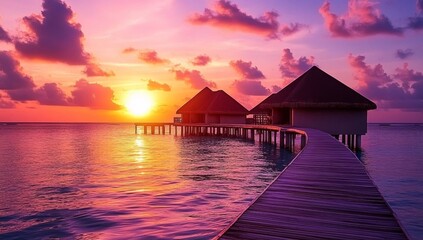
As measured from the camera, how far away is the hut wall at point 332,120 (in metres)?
23.5

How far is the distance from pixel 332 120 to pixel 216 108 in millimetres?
17829

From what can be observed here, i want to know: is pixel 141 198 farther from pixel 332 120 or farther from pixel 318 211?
pixel 332 120

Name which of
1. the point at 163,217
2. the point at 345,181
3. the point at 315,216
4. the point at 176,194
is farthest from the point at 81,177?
the point at 315,216

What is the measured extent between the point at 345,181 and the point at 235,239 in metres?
3.40

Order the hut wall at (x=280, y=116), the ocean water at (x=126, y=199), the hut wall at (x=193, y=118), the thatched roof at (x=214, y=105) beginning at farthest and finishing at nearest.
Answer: the hut wall at (x=193, y=118)
the thatched roof at (x=214, y=105)
the hut wall at (x=280, y=116)
the ocean water at (x=126, y=199)

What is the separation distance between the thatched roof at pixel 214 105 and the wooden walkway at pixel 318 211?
3321 cm

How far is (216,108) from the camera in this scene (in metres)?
39.7

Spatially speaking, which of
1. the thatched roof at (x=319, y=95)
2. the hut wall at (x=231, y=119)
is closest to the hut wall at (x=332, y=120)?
the thatched roof at (x=319, y=95)

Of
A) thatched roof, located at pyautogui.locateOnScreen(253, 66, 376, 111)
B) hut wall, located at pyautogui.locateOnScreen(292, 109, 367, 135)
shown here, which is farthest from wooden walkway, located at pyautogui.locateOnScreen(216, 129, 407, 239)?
hut wall, located at pyautogui.locateOnScreen(292, 109, 367, 135)

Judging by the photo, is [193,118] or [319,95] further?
[193,118]

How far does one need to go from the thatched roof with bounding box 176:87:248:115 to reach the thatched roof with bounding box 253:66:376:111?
44.8 feet

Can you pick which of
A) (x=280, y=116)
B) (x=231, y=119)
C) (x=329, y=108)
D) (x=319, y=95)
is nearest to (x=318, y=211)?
(x=329, y=108)

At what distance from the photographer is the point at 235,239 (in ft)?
10.3

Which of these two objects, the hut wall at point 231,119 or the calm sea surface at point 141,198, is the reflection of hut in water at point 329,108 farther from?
the hut wall at point 231,119
